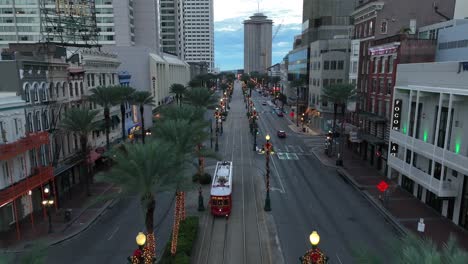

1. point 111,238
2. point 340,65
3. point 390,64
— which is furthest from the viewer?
point 340,65

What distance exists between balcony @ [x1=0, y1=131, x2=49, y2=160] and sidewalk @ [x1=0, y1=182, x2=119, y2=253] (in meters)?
6.49

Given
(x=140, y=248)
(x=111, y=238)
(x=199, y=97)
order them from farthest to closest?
(x=199, y=97) → (x=111, y=238) → (x=140, y=248)

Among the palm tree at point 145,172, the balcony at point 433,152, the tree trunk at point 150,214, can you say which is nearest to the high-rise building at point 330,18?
the balcony at point 433,152

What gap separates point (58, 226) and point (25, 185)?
4.39 metres

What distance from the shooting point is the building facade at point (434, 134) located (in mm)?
28469

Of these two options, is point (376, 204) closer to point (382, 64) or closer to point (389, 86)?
point (389, 86)

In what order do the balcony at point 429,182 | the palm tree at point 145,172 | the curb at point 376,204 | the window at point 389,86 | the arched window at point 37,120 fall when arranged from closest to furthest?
the palm tree at point 145,172 < the curb at point 376,204 < the balcony at point 429,182 < the arched window at point 37,120 < the window at point 389,86

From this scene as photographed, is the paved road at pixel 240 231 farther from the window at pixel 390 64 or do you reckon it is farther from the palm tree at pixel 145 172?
the window at pixel 390 64

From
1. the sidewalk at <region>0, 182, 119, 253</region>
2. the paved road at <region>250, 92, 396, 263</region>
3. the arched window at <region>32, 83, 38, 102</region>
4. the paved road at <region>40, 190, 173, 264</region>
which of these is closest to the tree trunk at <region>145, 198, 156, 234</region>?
the paved road at <region>40, 190, 173, 264</region>

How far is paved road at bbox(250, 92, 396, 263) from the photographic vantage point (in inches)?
1032

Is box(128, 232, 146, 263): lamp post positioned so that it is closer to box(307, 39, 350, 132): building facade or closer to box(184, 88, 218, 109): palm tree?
box(184, 88, 218, 109): palm tree

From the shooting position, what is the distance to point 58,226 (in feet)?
97.6

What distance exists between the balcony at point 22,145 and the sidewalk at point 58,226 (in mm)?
6491

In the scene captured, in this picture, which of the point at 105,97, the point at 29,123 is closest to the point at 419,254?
the point at 29,123
